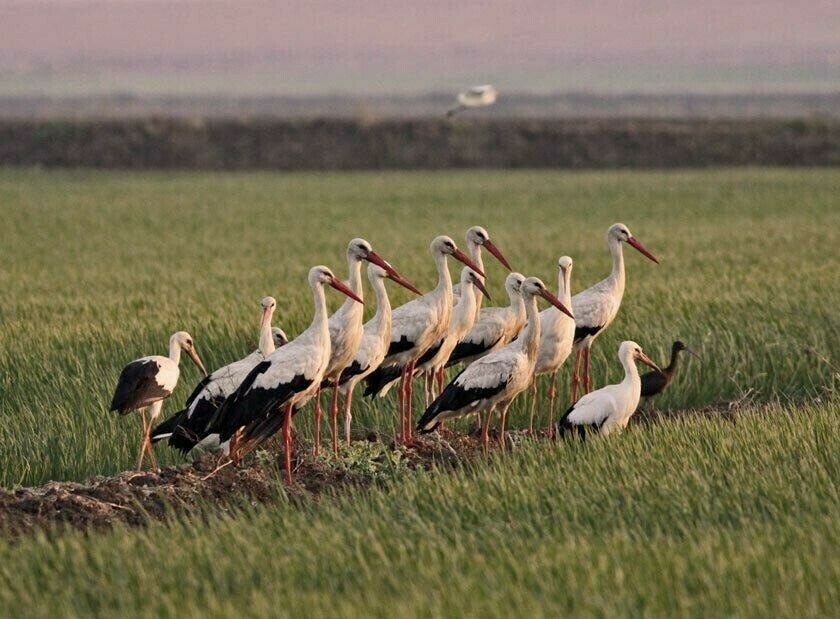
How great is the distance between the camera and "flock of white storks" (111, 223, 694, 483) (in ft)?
32.4

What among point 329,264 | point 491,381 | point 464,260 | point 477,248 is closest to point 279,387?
point 491,381

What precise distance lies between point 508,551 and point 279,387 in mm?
3029

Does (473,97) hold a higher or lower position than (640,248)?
lower

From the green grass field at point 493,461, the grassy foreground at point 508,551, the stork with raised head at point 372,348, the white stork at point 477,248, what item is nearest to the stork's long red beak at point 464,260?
the white stork at point 477,248

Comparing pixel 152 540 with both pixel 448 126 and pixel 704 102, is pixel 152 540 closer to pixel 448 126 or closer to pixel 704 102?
pixel 448 126

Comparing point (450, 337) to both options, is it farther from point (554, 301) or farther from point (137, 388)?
point (137, 388)

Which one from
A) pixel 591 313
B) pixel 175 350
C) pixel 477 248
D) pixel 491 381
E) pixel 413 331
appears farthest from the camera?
pixel 477 248

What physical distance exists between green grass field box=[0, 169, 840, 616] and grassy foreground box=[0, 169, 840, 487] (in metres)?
0.05

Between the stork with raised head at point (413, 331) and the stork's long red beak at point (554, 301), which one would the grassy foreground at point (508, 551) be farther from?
the stork with raised head at point (413, 331)

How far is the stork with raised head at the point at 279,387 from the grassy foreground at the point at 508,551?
1.01 m

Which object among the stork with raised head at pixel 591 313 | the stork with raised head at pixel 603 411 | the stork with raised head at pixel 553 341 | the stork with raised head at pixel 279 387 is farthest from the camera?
the stork with raised head at pixel 591 313

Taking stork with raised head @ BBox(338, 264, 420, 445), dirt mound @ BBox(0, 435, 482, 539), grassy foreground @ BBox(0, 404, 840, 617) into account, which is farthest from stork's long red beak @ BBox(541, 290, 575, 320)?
grassy foreground @ BBox(0, 404, 840, 617)

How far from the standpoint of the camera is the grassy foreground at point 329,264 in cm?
1298

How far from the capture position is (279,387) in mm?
9695
